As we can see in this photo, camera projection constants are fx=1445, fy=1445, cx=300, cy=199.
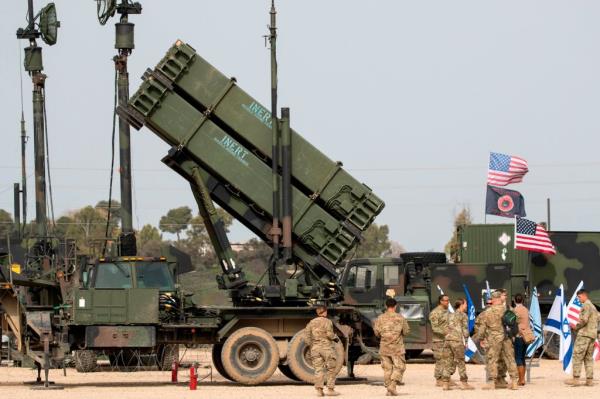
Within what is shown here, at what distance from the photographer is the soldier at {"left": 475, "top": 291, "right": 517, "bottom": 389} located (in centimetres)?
2306

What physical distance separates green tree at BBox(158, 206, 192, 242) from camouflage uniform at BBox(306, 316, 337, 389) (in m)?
89.4

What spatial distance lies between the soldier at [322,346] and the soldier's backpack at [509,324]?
280cm

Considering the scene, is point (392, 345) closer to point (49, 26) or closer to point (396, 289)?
point (396, 289)

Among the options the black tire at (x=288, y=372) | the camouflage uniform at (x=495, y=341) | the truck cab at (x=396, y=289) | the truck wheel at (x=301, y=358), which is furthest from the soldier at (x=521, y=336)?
the truck cab at (x=396, y=289)

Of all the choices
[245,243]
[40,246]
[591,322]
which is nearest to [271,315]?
[591,322]

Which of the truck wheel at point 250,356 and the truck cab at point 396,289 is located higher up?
the truck cab at point 396,289

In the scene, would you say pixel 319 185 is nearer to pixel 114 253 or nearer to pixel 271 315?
pixel 271 315

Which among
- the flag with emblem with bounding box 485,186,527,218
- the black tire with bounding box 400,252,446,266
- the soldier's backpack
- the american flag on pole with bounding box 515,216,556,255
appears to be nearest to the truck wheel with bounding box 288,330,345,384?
the soldier's backpack

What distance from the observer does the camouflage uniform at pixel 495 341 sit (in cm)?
2306

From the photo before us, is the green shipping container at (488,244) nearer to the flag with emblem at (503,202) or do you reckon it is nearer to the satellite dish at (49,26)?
the flag with emblem at (503,202)

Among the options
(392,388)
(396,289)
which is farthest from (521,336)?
(396,289)

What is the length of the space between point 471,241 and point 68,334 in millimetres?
14776

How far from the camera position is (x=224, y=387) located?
938 inches

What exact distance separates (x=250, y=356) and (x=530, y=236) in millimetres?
11290
